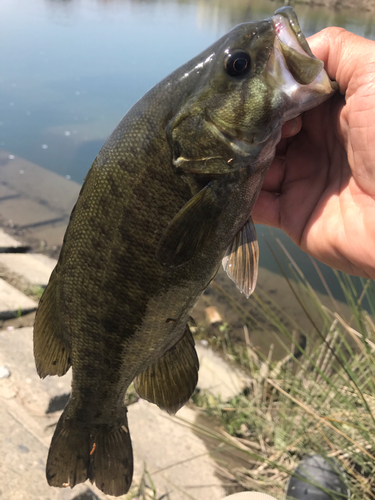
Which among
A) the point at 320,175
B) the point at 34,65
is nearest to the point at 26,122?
the point at 34,65

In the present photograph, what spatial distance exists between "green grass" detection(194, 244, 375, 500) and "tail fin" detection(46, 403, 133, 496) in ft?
3.66

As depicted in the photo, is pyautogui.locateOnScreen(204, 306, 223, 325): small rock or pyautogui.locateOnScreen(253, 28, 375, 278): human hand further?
pyautogui.locateOnScreen(204, 306, 223, 325): small rock

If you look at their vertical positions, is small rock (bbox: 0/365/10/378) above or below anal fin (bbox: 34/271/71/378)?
below

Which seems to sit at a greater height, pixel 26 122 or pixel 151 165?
pixel 151 165

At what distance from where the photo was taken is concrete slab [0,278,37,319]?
15.2ft

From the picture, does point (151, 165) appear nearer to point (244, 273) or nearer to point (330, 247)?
point (244, 273)

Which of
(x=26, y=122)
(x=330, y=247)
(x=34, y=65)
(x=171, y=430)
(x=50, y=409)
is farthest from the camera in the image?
(x=34, y=65)

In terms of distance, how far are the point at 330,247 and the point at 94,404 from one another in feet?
4.27

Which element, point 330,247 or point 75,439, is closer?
point 75,439

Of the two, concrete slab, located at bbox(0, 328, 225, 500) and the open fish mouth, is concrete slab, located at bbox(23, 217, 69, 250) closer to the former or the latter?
concrete slab, located at bbox(0, 328, 225, 500)

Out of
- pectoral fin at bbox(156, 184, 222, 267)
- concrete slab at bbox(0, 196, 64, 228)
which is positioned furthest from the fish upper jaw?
concrete slab at bbox(0, 196, 64, 228)

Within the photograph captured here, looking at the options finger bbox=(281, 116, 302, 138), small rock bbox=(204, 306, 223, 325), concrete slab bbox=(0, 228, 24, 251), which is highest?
finger bbox=(281, 116, 302, 138)

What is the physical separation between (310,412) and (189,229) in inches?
67.9

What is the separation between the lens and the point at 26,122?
13.2 m
